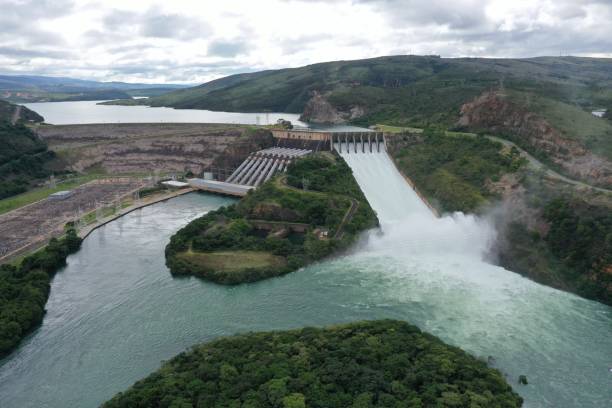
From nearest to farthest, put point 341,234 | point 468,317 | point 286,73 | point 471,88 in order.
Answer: point 468,317
point 341,234
point 471,88
point 286,73

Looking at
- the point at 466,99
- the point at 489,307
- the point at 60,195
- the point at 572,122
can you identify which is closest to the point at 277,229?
the point at 489,307

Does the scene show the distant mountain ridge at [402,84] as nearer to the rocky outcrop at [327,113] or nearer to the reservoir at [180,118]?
the rocky outcrop at [327,113]

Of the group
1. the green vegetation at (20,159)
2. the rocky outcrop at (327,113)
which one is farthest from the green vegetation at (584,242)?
the rocky outcrop at (327,113)

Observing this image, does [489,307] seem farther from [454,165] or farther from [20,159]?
[20,159]

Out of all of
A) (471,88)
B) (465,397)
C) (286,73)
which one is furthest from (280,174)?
(286,73)

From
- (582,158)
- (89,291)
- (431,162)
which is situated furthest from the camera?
(431,162)

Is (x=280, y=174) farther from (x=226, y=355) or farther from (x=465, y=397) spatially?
(x=465, y=397)

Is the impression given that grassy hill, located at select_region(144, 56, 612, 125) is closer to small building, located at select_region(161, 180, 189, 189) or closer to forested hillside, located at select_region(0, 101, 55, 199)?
small building, located at select_region(161, 180, 189, 189)
